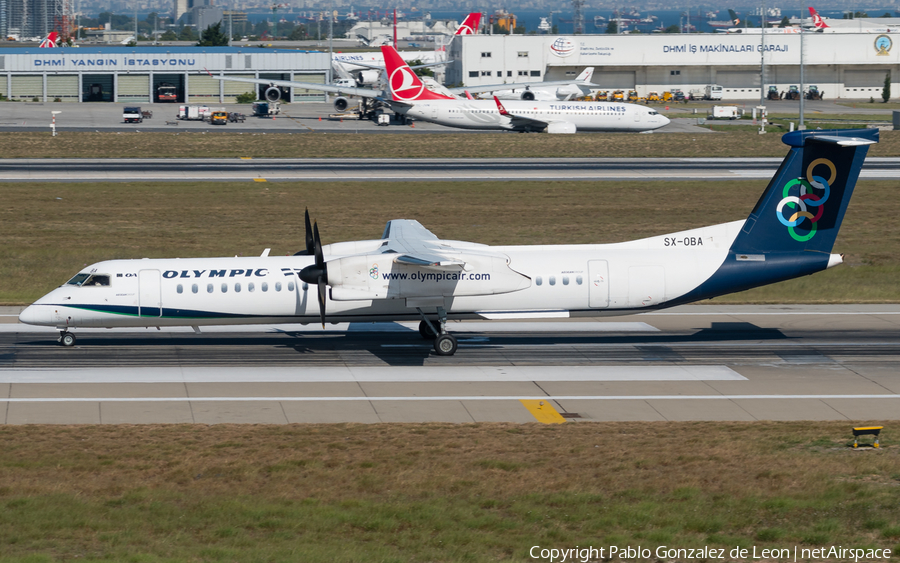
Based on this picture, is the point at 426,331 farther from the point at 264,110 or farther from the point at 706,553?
the point at 264,110

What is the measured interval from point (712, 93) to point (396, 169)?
83.5 metres

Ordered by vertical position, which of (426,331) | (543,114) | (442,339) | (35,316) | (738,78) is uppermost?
(738,78)

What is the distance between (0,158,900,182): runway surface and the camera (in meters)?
62.3

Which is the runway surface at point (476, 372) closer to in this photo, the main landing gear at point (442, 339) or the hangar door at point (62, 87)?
the main landing gear at point (442, 339)

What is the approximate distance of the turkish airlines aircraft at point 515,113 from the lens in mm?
86188

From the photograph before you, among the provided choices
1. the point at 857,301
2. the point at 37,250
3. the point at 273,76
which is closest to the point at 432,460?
the point at 857,301

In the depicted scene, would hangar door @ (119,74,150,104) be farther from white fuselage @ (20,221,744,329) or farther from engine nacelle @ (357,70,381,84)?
white fuselage @ (20,221,744,329)

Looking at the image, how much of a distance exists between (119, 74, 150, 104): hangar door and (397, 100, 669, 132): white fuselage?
5055 centimetres

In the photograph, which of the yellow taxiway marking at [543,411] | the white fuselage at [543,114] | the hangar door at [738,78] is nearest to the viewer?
the yellow taxiway marking at [543,411]

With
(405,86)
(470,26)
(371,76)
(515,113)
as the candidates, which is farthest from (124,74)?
(515,113)

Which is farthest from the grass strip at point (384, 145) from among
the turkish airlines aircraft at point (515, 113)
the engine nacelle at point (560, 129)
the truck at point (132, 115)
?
the truck at point (132, 115)

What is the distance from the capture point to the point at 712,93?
137125 mm

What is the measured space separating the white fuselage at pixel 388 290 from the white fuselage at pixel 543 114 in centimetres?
5727

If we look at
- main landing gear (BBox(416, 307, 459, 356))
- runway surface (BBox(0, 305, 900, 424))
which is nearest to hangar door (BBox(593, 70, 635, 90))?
runway surface (BBox(0, 305, 900, 424))
